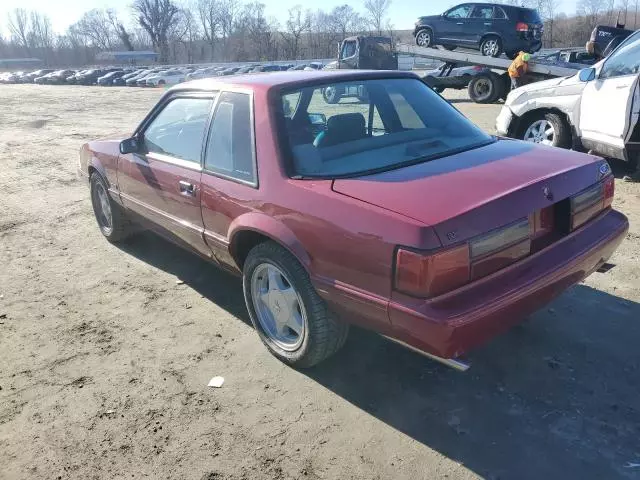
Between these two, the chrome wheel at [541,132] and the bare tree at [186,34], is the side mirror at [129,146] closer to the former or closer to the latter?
the chrome wheel at [541,132]

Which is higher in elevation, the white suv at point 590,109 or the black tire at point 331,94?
the black tire at point 331,94

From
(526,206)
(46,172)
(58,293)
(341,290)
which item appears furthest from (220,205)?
(46,172)

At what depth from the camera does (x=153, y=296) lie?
4258mm

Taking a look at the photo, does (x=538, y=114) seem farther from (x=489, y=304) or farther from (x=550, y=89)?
(x=489, y=304)

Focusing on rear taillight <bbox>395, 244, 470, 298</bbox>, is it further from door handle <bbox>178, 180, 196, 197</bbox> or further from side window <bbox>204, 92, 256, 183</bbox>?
door handle <bbox>178, 180, 196, 197</bbox>

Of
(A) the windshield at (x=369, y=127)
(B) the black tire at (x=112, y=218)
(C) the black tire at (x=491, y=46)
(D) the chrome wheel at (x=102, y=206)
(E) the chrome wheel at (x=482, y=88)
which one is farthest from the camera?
(C) the black tire at (x=491, y=46)

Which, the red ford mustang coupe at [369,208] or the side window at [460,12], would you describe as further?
the side window at [460,12]

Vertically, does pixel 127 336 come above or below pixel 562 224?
below

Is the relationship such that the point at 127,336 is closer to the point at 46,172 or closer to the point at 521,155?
the point at 521,155

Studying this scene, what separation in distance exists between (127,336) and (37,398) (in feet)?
2.41

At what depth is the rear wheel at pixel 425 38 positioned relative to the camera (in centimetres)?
1861

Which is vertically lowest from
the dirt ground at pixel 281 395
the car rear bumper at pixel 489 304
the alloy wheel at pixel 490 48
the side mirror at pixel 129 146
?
the dirt ground at pixel 281 395

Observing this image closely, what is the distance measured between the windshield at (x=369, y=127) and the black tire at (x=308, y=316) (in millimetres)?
486

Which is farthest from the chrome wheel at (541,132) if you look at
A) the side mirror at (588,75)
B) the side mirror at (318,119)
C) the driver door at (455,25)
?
the driver door at (455,25)
